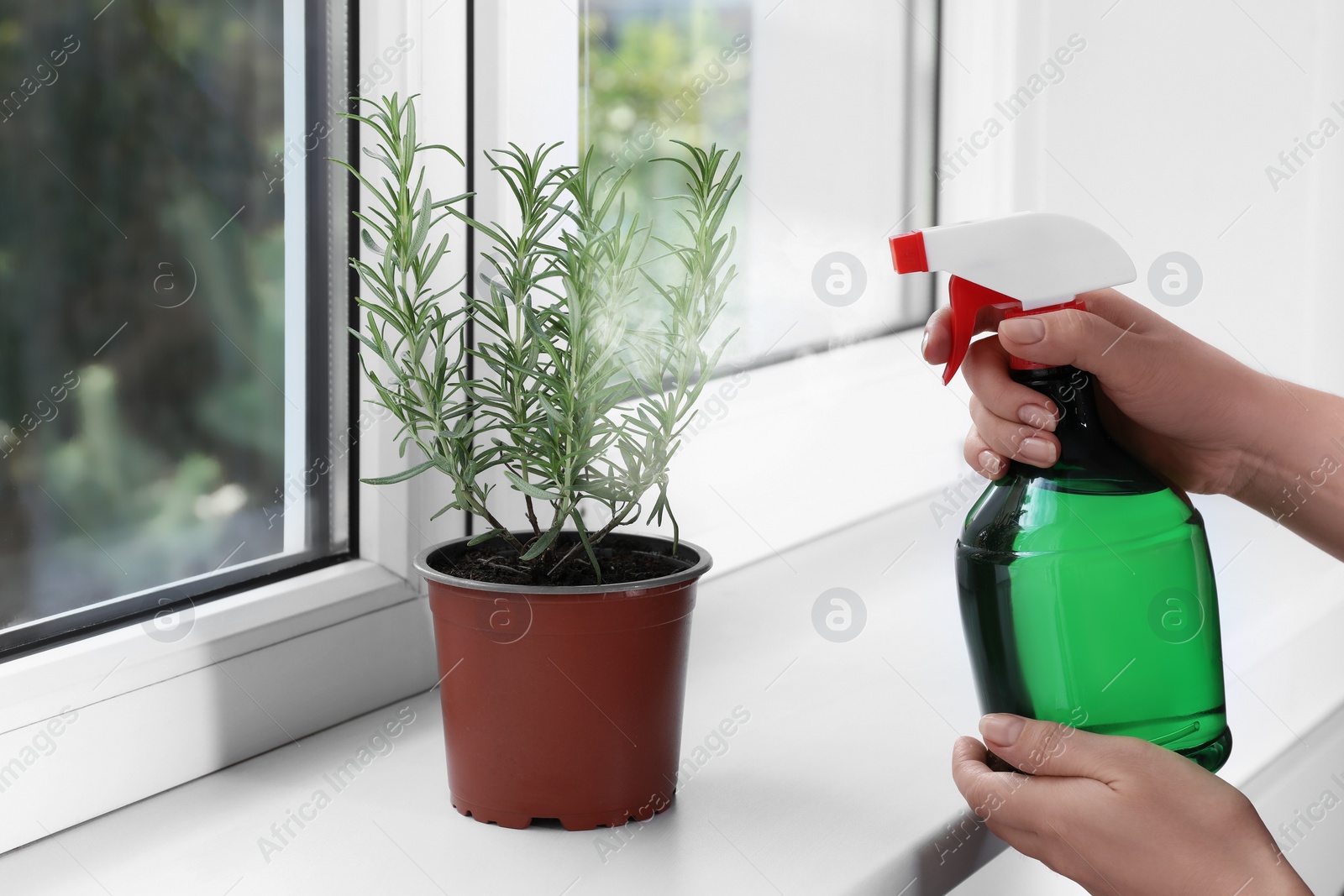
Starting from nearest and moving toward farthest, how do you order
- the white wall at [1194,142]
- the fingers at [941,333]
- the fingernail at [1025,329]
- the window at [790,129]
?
the fingernail at [1025,329] → the fingers at [941,333] → the window at [790,129] → the white wall at [1194,142]

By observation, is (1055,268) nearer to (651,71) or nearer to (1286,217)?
(651,71)

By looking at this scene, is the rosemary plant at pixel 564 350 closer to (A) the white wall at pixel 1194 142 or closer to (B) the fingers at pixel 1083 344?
(B) the fingers at pixel 1083 344

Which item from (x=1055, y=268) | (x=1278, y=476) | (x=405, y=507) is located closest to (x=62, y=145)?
(x=405, y=507)

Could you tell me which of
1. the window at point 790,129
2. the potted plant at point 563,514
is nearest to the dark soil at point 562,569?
the potted plant at point 563,514

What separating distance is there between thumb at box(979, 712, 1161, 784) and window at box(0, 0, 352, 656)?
41 cm

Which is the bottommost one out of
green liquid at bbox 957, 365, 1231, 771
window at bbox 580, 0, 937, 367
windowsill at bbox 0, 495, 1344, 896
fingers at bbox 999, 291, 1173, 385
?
windowsill at bbox 0, 495, 1344, 896

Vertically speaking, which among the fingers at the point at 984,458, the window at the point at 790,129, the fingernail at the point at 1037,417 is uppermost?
the window at the point at 790,129

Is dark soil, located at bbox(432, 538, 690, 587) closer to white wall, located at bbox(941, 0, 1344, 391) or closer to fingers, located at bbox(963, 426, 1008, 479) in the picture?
fingers, located at bbox(963, 426, 1008, 479)

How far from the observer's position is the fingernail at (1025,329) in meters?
0.49

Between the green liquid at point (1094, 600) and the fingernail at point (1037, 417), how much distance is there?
1 centimetres

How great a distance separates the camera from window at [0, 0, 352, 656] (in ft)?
1.80

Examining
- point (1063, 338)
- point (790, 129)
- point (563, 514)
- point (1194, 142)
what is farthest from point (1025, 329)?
point (1194, 142)

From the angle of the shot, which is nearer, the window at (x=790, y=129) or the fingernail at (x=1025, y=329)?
the fingernail at (x=1025, y=329)

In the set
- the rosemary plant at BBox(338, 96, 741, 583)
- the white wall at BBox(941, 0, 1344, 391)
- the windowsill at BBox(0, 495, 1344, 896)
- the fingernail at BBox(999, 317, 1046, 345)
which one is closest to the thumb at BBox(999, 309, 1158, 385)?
the fingernail at BBox(999, 317, 1046, 345)
